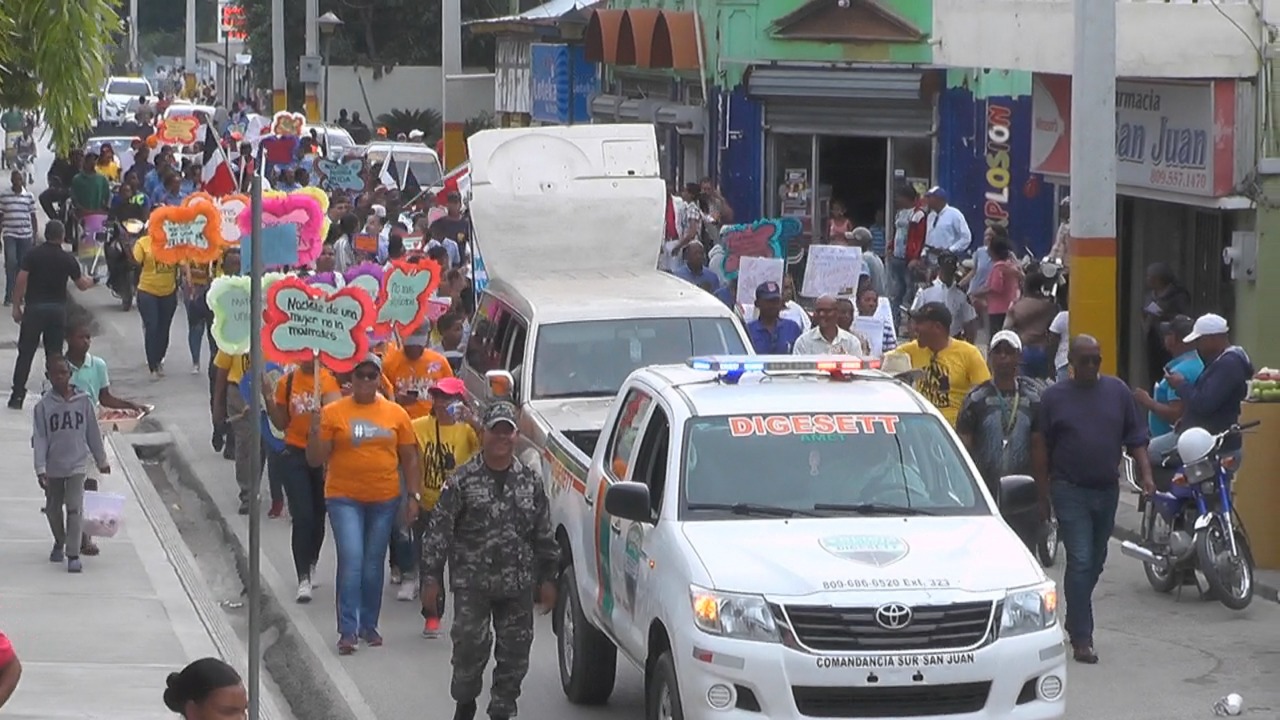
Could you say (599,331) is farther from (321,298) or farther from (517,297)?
(321,298)

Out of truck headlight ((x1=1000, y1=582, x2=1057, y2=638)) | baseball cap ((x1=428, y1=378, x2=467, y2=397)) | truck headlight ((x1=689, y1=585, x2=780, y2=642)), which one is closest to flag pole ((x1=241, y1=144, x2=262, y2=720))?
truck headlight ((x1=689, y1=585, x2=780, y2=642))

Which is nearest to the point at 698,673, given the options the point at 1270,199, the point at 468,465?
the point at 468,465

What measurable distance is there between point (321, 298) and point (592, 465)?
2.31 meters

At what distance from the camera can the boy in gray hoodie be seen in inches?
521

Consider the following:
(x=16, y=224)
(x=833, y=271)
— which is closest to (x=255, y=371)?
(x=833, y=271)

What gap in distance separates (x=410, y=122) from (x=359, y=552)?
4591 cm

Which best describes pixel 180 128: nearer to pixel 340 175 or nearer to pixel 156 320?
pixel 340 175

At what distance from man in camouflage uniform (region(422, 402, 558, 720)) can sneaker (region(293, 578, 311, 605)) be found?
3595 millimetres

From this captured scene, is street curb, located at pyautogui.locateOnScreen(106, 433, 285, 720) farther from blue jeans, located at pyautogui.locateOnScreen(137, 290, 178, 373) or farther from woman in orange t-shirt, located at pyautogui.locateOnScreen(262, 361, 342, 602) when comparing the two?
blue jeans, located at pyautogui.locateOnScreen(137, 290, 178, 373)

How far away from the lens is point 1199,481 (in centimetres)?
1260

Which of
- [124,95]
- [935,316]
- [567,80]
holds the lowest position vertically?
[935,316]

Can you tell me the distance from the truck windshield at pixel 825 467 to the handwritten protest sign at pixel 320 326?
3.19 metres

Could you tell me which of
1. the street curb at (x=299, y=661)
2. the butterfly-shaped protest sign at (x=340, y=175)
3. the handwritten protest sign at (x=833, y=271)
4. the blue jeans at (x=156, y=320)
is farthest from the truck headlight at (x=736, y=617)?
the butterfly-shaped protest sign at (x=340, y=175)

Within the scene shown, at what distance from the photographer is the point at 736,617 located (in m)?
8.33
